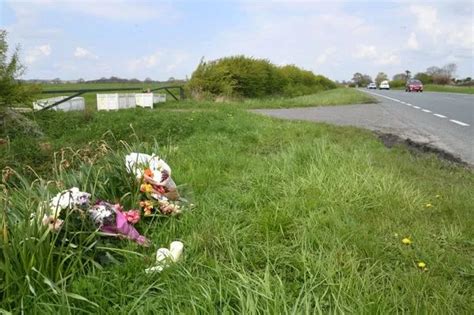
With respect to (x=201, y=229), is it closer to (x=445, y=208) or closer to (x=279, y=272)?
(x=279, y=272)

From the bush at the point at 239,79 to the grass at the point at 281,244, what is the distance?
19862mm

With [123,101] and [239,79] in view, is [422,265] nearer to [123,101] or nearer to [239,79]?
[123,101]

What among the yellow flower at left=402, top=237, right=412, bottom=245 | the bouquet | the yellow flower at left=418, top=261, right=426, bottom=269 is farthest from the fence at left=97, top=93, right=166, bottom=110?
the yellow flower at left=418, top=261, right=426, bottom=269

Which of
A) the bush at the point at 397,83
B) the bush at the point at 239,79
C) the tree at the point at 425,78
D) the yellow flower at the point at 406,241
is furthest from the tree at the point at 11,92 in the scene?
the bush at the point at 397,83

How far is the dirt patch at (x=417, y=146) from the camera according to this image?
24.2 feet

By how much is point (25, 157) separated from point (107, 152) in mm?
3526

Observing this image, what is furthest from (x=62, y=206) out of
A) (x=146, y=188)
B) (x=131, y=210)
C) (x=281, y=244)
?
(x=281, y=244)

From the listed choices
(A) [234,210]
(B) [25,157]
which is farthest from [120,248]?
→ (B) [25,157]

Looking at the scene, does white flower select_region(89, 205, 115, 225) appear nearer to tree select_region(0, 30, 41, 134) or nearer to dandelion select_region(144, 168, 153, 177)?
dandelion select_region(144, 168, 153, 177)

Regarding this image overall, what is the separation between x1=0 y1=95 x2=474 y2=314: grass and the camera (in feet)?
7.91

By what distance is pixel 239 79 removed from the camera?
27.9 meters

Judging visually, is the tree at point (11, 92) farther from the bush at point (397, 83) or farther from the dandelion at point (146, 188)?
the bush at point (397, 83)

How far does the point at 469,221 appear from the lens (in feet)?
12.0

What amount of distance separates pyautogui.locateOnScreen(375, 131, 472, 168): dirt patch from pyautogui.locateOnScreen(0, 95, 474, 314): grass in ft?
5.39
